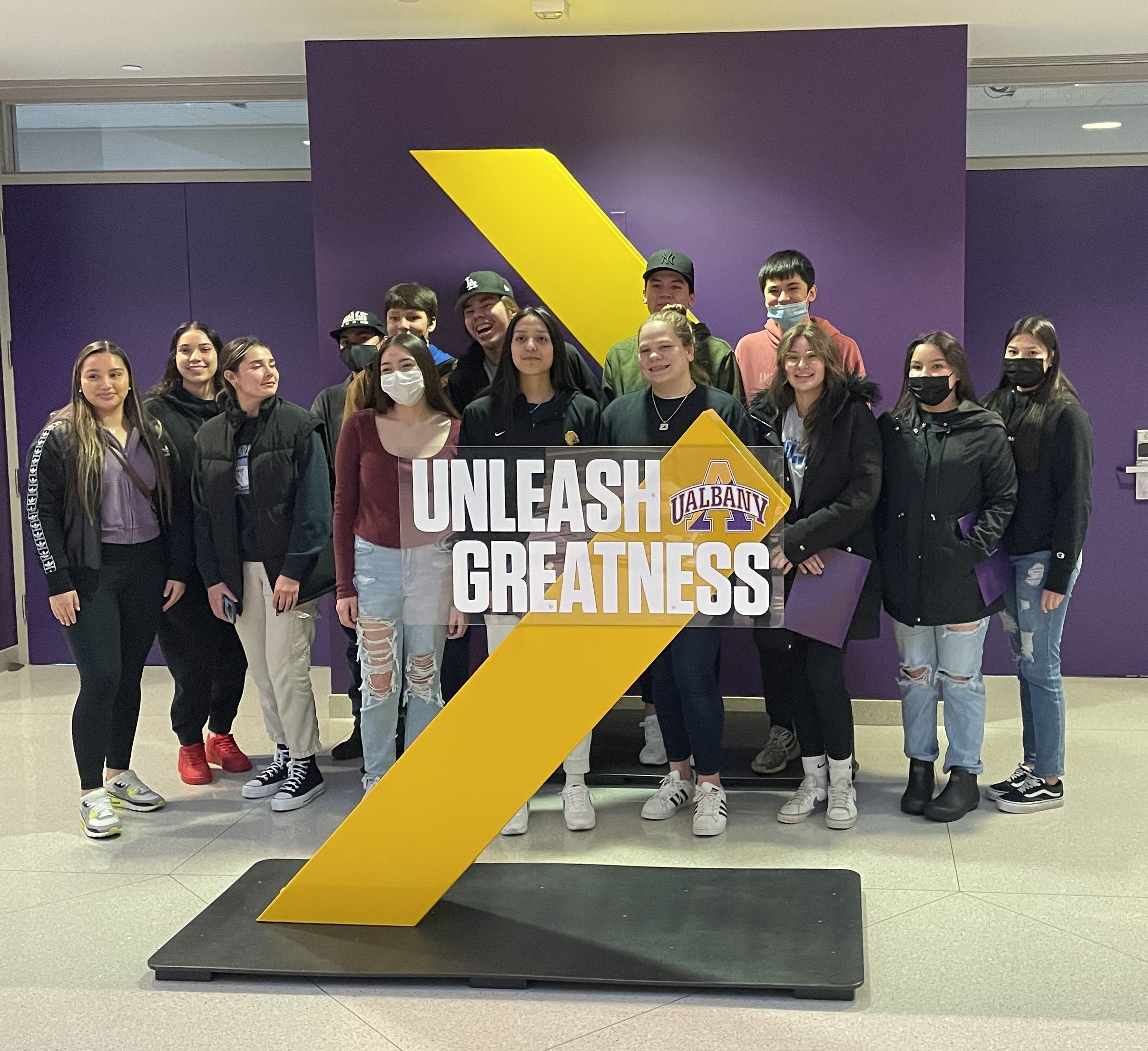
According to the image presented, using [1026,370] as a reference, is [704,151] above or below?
above

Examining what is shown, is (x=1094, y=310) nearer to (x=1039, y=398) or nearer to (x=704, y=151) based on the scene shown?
(x=1039, y=398)

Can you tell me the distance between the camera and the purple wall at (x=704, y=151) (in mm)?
4660

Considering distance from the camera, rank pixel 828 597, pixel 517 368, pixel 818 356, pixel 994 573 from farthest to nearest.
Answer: pixel 994 573 → pixel 818 356 → pixel 517 368 → pixel 828 597

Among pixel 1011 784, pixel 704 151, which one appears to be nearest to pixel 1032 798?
pixel 1011 784

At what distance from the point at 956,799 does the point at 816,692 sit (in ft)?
1.89

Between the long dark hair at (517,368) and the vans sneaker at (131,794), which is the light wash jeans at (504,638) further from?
the vans sneaker at (131,794)

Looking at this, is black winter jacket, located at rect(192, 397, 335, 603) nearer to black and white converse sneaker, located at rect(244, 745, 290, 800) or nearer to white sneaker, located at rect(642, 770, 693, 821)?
black and white converse sneaker, located at rect(244, 745, 290, 800)

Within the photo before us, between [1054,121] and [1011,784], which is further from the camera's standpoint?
[1054,121]

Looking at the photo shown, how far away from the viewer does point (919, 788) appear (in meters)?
3.96

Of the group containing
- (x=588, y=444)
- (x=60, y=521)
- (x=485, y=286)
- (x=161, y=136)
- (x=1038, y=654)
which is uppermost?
(x=161, y=136)

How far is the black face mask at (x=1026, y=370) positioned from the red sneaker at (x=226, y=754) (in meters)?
3.03

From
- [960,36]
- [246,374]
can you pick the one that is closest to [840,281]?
[960,36]

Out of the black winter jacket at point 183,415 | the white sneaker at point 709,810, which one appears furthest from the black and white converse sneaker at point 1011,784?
the black winter jacket at point 183,415

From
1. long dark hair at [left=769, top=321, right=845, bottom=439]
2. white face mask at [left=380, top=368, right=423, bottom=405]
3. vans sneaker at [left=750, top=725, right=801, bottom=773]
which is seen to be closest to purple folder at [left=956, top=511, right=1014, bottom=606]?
long dark hair at [left=769, top=321, right=845, bottom=439]
